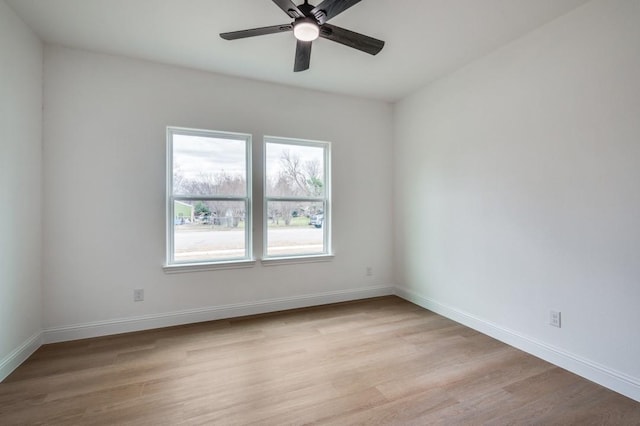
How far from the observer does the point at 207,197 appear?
3328mm

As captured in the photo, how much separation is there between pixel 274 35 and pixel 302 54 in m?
0.50

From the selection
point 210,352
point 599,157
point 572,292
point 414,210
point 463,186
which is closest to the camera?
point 599,157

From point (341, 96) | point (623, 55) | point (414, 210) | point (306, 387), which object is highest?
point (341, 96)

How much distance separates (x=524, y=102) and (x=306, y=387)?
2964mm

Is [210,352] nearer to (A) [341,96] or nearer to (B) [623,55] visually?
(A) [341,96]

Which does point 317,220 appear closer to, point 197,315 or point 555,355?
point 197,315

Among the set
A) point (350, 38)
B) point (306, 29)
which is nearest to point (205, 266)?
point (306, 29)

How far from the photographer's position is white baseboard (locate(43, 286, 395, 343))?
281cm

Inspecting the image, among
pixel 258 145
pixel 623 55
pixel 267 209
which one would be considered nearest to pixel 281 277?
pixel 267 209

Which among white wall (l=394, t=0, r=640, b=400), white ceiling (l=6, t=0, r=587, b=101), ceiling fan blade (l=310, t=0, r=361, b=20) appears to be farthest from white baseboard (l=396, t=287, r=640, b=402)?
ceiling fan blade (l=310, t=0, r=361, b=20)

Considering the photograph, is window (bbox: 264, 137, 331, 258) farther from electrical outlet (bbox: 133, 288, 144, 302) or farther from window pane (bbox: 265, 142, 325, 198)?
electrical outlet (bbox: 133, 288, 144, 302)

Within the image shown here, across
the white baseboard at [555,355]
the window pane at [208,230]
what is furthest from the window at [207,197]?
the white baseboard at [555,355]

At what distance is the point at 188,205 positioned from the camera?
327cm

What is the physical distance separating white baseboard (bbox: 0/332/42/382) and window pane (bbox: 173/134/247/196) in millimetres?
1741
